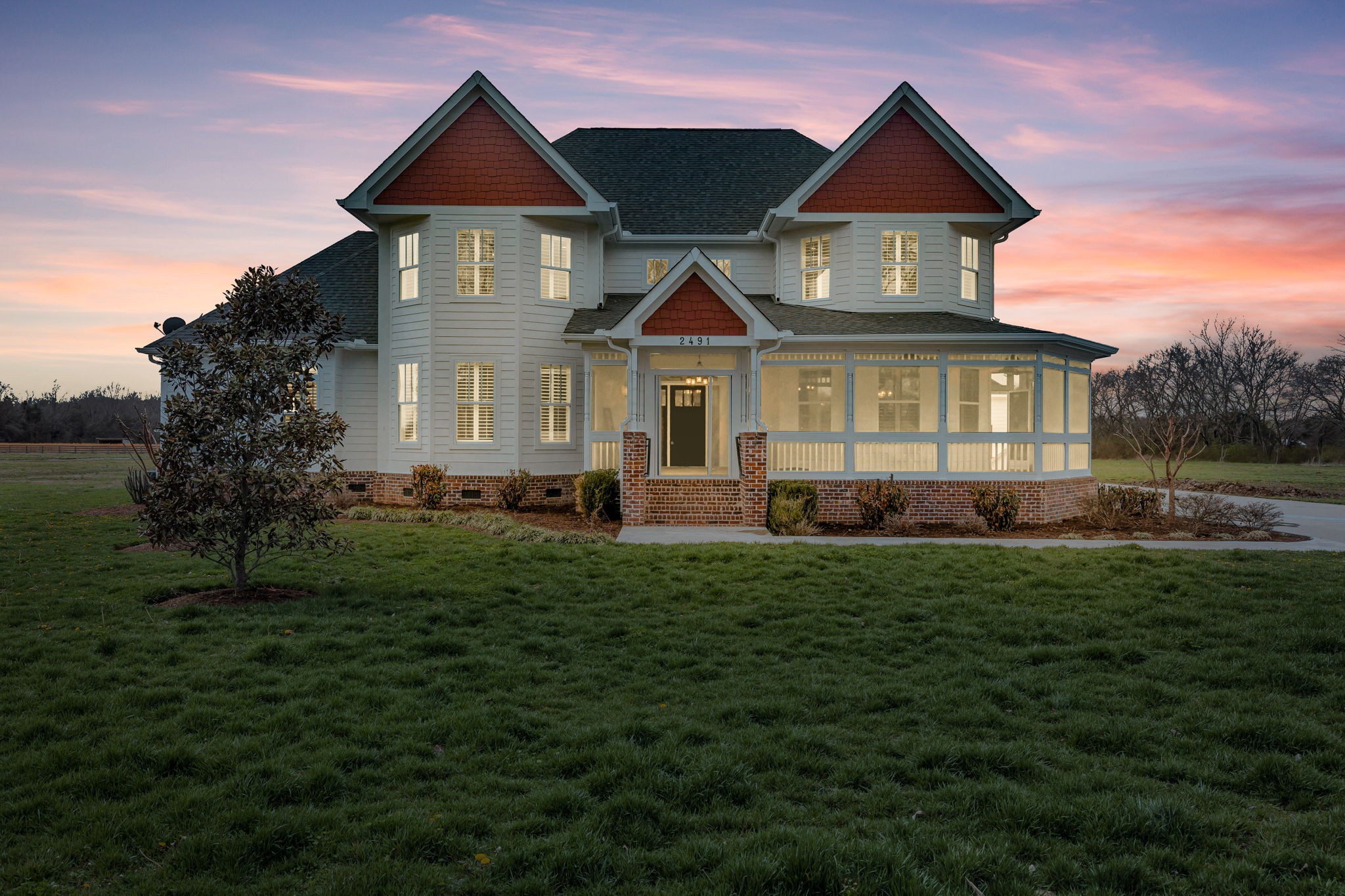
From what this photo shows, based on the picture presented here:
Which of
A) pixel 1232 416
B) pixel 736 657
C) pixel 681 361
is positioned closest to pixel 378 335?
pixel 681 361

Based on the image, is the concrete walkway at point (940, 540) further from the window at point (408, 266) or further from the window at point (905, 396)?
the window at point (408, 266)

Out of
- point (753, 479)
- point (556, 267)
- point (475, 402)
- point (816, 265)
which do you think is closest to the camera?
point (753, 479)

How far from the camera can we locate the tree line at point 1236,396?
55.8 meters

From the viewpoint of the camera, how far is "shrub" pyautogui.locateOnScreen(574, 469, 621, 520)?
16.1 m

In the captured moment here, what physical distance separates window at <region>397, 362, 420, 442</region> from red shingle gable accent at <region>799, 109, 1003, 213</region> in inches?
419

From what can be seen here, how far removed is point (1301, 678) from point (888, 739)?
4002 millimetres

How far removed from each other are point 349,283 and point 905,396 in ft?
50.5

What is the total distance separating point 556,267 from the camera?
18859 mm

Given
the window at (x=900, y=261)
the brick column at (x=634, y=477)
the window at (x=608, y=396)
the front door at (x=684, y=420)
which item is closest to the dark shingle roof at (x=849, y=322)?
the window at (x=900, y=261)

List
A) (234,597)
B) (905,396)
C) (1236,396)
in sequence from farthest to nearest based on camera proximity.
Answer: (1236,396)
(905,396)
(234,597)

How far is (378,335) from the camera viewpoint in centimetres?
1925

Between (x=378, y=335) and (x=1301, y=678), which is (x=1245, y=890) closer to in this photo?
(x=1301, y=678)

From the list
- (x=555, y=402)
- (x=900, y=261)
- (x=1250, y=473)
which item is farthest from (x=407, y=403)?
(x=1250, y=473)

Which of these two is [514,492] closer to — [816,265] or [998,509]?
[816,265]
